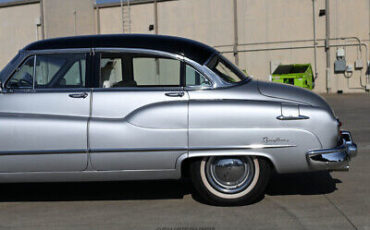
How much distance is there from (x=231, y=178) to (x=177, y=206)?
63cm

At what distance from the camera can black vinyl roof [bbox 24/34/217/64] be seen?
517 cm

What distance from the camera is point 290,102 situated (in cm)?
494

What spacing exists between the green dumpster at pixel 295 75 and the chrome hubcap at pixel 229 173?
18.2 meters

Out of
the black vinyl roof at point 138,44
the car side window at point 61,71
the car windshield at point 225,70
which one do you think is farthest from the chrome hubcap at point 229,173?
the car side window at point 61,71

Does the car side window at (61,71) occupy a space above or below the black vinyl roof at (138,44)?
below

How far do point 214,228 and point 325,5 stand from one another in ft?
76.3

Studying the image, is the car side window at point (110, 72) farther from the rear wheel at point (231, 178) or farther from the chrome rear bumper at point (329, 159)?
the chrome rear bumper at point (329, 159)

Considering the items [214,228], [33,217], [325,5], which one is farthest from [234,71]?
[325,5]

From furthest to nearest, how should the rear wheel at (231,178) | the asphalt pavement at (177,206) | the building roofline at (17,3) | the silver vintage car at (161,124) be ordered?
the building roofline at (17,3) → the rear wheel at (231,178) → the silver vintage car at (161,124) → the asphalt pavement at (177,206)

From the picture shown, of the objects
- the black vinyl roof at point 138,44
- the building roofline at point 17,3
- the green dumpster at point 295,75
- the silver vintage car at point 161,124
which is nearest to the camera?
the silver vintage car at point 161,124

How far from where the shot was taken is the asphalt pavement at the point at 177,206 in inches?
180

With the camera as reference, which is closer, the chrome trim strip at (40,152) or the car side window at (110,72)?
the chrome trim strip at (40,152)

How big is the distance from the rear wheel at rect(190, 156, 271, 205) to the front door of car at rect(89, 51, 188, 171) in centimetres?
32

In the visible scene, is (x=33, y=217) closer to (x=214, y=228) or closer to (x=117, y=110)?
(x=117, y=110)
